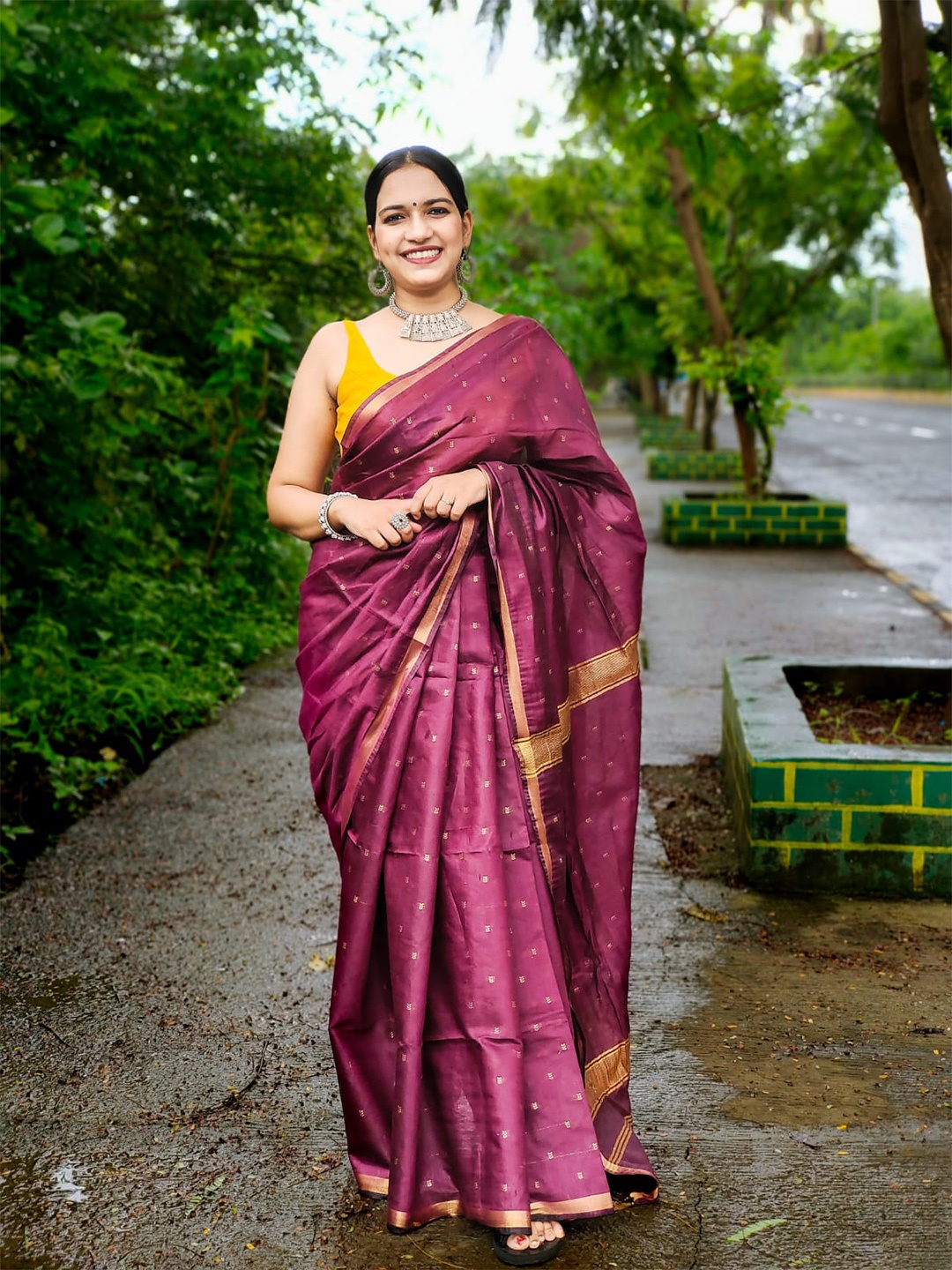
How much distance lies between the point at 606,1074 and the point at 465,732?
0.74m

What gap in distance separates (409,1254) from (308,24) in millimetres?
7210

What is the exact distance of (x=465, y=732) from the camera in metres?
2.51

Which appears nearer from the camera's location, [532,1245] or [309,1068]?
[532,1245]

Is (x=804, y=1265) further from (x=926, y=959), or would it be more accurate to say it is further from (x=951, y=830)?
(x=951, y=830)

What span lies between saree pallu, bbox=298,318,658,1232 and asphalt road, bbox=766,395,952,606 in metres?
7.62

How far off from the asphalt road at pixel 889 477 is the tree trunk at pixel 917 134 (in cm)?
468

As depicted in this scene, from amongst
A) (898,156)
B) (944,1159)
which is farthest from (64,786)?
(898,156)

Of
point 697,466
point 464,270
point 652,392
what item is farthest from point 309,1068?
point 652,392

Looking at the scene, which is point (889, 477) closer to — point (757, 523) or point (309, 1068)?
point (757, 523)

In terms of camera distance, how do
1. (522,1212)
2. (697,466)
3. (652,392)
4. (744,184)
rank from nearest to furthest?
(522,1212) → (744,184) → (697,466) → (652,392)

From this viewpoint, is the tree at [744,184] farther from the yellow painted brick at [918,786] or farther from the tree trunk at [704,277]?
the yellow painted brick at [918,786]

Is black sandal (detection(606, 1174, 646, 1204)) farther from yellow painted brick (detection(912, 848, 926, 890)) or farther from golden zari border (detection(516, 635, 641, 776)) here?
yellow painted brick (detection(912, 848, 926, 890))

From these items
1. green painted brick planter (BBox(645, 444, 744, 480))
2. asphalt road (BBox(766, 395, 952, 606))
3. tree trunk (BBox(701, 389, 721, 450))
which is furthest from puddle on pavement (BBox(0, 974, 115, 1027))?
tree trunk (BBox(701, 389, 721, 450))

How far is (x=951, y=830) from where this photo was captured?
4137mm
